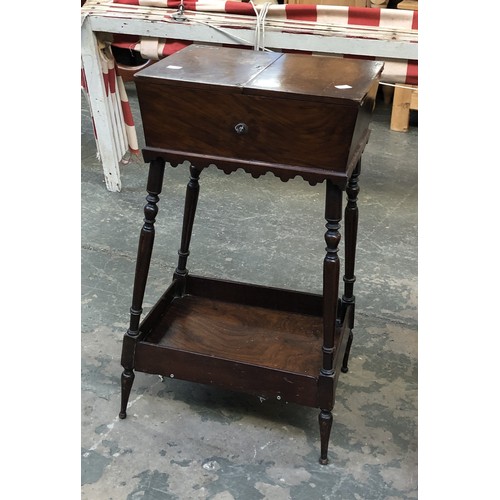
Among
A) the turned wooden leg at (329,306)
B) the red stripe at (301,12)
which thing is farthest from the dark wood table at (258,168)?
the red stripe at (301,12)

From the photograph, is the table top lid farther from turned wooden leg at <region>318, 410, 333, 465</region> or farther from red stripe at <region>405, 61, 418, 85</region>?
red stripe at <region>405, 61, 418, 85</region>

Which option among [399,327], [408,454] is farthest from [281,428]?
[399,327]

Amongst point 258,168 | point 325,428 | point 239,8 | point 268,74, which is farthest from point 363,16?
point 325,428

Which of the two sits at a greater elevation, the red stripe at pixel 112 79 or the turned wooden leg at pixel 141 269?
the red stripe at pixel 112 79

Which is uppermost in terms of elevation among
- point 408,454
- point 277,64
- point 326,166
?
point 277,64

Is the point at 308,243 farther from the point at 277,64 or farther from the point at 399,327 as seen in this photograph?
the point at 277,64

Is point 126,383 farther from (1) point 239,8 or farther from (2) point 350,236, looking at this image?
(1) point 239,8

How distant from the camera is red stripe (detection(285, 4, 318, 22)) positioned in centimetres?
280

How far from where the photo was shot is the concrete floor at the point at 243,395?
66.8 inches

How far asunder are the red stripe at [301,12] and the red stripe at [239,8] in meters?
0.15

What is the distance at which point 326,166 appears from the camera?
1568 mm

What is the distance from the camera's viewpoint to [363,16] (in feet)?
9.15

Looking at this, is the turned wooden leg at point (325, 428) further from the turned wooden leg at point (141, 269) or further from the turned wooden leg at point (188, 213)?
the turned wooden leg at point (188, 213)

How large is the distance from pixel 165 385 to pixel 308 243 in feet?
3.50
